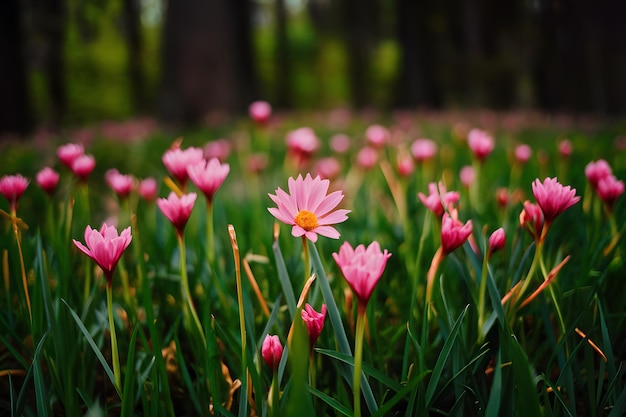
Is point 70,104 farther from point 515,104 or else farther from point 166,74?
point 515,104

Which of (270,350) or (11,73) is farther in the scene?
(11,73)

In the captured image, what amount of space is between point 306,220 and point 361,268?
18 centimetres

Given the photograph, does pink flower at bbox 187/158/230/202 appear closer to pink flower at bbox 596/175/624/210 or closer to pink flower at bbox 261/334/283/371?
pink flower at bbox 261/334/283/371

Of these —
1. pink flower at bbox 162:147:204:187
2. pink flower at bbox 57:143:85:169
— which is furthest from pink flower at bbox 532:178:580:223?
pink flower at bbox 57:143:85:169

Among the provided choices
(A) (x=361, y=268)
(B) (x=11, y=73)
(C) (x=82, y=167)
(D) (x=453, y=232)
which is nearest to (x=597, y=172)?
(D) (x=453, y=232)

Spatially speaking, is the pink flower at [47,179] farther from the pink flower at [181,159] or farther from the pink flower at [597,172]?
the pink flower at [597,172]

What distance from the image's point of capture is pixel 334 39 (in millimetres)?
27438

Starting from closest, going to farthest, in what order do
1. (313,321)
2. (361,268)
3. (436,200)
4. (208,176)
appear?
(361,268) < (313,321) < (208,176) < (436,200)

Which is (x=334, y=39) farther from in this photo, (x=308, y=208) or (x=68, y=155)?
(x=308, y=208)

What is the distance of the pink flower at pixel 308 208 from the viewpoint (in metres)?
0.88

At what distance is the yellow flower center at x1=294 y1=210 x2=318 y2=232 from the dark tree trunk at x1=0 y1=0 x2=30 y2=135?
26.1 ft

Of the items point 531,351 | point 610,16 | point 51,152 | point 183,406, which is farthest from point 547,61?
point 183,406

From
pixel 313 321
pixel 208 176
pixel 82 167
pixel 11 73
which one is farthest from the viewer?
pixel 11 73

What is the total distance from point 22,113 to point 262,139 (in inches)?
215
